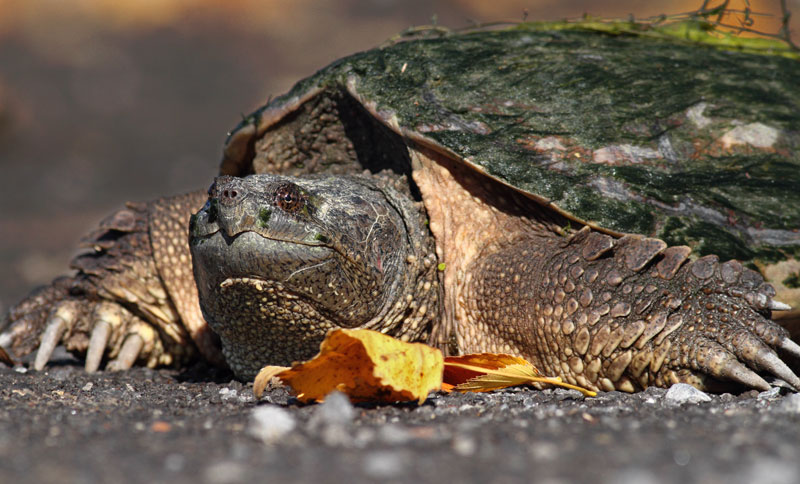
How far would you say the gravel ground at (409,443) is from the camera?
1.20m

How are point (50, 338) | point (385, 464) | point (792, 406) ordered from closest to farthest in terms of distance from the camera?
point (385, 464) < point (792, 406) < point (50, 338)

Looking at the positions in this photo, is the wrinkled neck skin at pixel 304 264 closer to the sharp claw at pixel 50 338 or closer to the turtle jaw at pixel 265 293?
the turtle jaw at pixel 265 293

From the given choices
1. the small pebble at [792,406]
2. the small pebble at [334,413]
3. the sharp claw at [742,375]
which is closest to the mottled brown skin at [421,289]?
the sharp claw at [742,375]

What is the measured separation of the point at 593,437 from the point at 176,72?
635 inches

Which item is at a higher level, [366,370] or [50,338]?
[366,370]

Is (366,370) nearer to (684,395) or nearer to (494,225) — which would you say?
(684,395)

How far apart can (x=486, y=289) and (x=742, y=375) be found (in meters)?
1.05

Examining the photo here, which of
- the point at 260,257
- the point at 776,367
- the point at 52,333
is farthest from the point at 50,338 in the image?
the point at 776,367

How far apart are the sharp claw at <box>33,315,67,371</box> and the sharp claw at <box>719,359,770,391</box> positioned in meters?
3.22

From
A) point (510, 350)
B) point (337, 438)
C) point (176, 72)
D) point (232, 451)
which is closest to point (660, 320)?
point (510, 350)

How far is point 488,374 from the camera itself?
7.68ft

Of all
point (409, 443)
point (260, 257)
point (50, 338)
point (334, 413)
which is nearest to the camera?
point (409, 443)

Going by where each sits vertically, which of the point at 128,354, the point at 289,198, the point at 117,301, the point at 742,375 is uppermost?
the point at 289,198

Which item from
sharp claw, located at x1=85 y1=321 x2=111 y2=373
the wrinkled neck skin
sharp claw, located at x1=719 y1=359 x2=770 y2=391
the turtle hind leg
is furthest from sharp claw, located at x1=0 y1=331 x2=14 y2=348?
sharp claw, located at x1=719 y1=359 x2=770 y2=391
